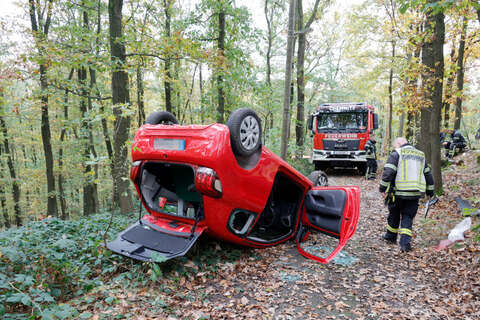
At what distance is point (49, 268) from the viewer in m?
3.16

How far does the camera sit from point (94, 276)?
3.54 meters

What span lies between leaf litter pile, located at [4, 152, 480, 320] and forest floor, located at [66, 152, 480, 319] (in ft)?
0.04

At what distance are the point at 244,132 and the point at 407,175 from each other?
134 inches

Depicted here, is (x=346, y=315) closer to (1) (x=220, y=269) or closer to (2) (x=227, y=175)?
(1) (x=220, y=269)

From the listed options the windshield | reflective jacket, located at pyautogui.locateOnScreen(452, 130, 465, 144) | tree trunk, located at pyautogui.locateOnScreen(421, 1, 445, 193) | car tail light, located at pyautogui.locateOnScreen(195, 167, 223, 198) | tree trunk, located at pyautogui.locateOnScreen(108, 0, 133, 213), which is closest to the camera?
car tail light, located at pyautogui.locateOnScreen(195, 167, 223, 198)

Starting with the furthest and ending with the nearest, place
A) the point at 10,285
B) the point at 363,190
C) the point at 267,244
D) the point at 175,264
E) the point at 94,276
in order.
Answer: the point at 363,190 → the point at 267,244 → the point at 175,264 → the point at 94,276 → the point at 10,285

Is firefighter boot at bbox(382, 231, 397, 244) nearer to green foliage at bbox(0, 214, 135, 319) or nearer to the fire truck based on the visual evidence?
green foliage at bbox(0, 214, 135, 319)

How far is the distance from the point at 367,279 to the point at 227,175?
261cm

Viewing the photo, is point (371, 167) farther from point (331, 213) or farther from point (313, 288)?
point (313, 288)

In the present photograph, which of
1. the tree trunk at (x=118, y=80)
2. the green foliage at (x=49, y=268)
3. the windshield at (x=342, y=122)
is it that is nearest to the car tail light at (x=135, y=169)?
the green foliage at (x=49, y=268)

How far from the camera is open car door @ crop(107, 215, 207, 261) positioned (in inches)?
140

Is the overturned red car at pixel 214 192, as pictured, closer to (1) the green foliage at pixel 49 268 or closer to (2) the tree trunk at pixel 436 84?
(1) the green foliage at pixel 49 268

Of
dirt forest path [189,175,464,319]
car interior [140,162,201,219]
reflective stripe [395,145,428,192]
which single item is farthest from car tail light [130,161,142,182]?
reflective stripe [395,145,428,192]

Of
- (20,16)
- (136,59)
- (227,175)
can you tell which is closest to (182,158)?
(227,175)
